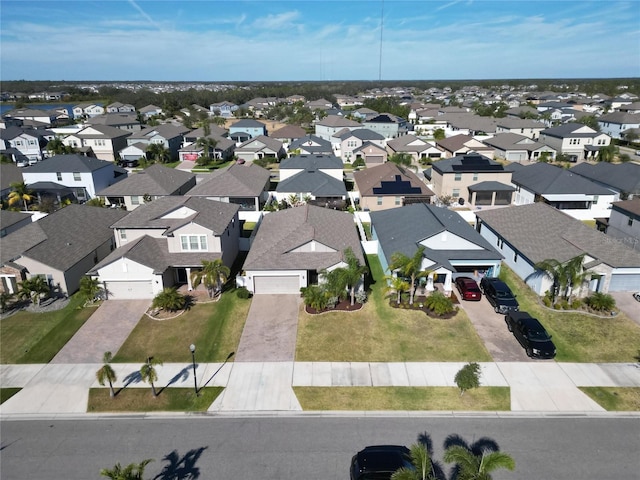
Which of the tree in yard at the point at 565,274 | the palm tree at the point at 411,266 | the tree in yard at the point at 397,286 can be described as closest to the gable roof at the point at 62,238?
the tree in yard at the point at 397,286

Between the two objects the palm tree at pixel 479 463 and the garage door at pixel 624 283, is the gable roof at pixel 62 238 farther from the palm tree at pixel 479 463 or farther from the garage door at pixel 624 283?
the garage door at pixel 624 283

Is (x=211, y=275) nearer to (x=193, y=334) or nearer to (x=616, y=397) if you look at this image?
(x=193, y=334)

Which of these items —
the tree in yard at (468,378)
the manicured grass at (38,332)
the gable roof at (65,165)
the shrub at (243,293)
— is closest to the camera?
the tree in yard at (468,378)

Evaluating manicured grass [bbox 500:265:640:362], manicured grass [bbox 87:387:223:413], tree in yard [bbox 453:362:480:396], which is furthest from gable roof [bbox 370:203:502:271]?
manicured grass [bbox 87:387:223:413]

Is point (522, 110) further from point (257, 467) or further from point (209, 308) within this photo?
point (257, 467)

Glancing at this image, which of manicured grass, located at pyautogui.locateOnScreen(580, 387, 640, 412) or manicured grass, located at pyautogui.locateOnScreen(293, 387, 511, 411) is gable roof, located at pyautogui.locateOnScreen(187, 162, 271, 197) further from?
manicured grass, located at pyautogui.locateOnScreen(580, 387, 640, 412)

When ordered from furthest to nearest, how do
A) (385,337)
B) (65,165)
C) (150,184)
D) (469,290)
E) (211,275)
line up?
1. (65,165)
2. (150,184)
3. (469,290)
4. (211,275)
5. (385,337)

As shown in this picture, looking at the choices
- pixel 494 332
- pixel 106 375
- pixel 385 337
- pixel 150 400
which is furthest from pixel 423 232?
pixel 106 375
